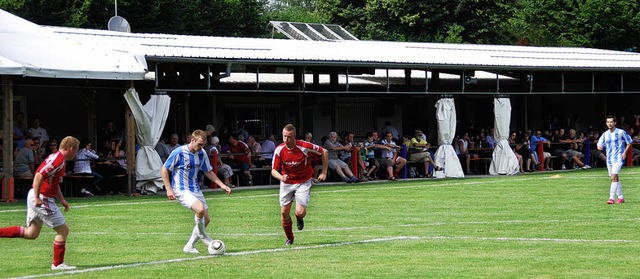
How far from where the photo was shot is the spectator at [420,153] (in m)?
33.7

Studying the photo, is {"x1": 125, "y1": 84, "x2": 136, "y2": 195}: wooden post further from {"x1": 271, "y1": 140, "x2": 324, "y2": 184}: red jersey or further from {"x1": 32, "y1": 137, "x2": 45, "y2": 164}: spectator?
{"x1": 271, "y1": 140, "x2": 324, "y2": 184}: red jersey

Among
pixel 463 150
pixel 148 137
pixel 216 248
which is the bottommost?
pixel 216 248

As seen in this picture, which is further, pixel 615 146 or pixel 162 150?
pixel 162 150

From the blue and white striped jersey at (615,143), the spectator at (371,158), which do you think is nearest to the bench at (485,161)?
the spectator at (371,158)

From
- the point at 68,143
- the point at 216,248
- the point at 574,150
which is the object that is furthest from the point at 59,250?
the point at 574,150

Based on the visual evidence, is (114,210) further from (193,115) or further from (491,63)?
(491,63)

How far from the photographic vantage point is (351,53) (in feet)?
108

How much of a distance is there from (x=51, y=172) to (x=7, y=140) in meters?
13.0

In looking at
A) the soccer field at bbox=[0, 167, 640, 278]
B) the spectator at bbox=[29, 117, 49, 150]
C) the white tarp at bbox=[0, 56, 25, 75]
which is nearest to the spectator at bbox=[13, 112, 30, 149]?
the spectator at bbox=[29, 117, 49, 150]

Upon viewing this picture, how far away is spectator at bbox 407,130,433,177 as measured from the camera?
33.7 meters

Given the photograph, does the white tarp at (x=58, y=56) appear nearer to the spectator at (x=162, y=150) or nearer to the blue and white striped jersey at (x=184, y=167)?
the spectator at (x=162, y=150)

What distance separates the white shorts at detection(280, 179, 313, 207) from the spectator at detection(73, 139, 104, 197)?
12179 millimetres

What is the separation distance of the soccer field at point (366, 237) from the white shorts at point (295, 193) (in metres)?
0.60

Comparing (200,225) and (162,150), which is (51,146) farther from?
(200,225)
